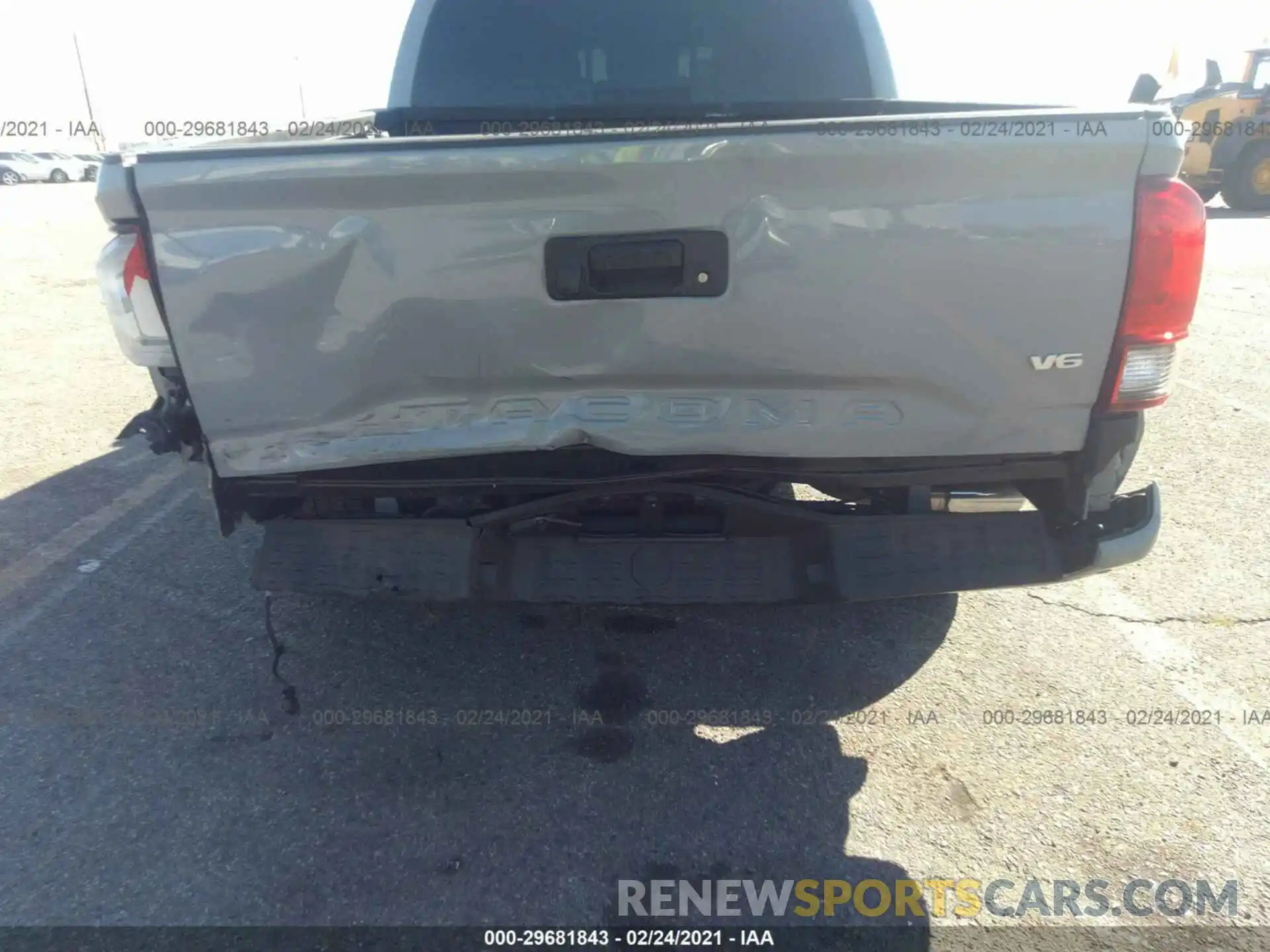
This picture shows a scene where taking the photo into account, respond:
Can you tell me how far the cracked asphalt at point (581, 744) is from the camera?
2.27 m

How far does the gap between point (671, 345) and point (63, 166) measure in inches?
1661

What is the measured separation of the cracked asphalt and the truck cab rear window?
226 cm

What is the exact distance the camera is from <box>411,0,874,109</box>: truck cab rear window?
12.8 ft

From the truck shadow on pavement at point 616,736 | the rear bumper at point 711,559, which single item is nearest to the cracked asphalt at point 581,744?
the truck shadow on pavement at point 616,736

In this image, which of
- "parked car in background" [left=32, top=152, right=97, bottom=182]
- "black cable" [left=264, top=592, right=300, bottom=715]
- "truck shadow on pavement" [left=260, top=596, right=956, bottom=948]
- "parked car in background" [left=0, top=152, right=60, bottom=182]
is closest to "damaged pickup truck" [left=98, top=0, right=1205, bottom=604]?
"black cable" [left=264, top=592, right=300, bottom=715]

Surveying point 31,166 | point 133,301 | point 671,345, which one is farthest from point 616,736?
point 31,166

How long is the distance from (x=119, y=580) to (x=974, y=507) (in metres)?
3.34

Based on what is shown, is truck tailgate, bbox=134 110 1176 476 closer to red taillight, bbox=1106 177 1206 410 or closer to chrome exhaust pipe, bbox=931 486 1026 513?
red taillight, bbox=1106 177 1206 410

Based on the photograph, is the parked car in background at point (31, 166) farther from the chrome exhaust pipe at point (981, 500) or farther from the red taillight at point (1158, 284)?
the red taillight at point (1158, 284)

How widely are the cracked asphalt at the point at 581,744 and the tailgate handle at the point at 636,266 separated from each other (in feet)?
4.60

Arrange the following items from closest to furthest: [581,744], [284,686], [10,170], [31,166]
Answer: [581,744]
[284,686]
[10,170]
[31,166]

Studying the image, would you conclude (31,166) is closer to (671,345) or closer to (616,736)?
(616,736)

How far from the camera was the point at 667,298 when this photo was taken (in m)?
2.14

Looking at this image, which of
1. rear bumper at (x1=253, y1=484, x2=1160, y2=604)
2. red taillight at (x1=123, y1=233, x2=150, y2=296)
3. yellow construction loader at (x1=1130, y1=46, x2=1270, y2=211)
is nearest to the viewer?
red taillight at (x1=123, y1=233, x2=150, y2=296)
